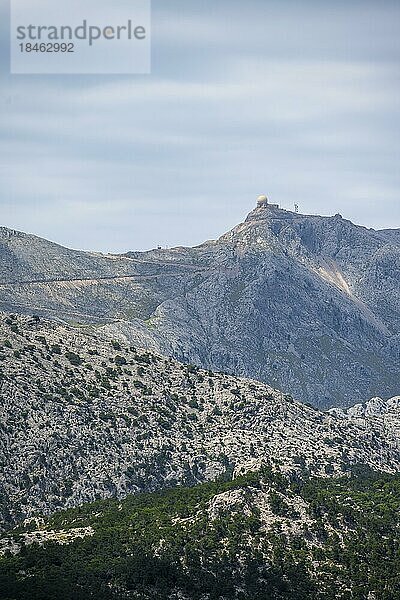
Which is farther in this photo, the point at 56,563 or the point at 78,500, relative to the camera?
the point at 78,500

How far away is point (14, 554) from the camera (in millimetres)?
140000

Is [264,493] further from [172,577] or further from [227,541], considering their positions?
[172,577]

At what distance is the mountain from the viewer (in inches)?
5094

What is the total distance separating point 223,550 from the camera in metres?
Answer: 138

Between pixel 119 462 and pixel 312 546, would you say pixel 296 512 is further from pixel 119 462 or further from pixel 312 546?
pixel 119 462

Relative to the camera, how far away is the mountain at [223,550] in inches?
5094

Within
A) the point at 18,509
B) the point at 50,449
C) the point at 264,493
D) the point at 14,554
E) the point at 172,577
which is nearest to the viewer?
the point at 172,577

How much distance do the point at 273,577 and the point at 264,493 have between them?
2048cm

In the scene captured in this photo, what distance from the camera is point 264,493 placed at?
152125 mm

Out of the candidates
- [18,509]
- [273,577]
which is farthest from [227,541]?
[18,509]

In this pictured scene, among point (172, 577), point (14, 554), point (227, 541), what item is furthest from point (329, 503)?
point (14, 554)

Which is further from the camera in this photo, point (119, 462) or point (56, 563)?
point (119, 462)

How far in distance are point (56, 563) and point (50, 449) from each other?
6165cm

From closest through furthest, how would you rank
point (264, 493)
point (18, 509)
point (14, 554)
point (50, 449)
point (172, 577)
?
point (172, 577), point (14, 554), point (264, 493), point (18, 509), point (50, 449)
